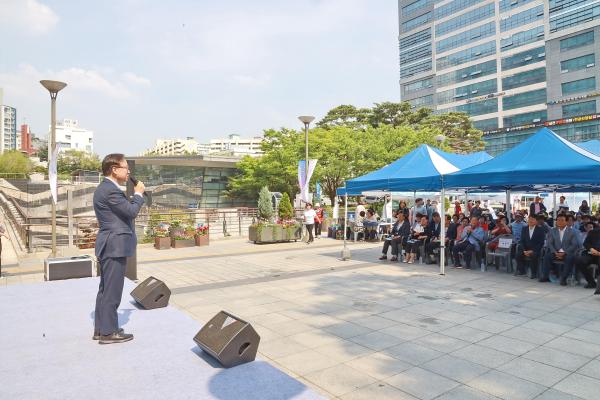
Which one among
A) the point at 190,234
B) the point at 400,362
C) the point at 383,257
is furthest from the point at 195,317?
the point at 190,234

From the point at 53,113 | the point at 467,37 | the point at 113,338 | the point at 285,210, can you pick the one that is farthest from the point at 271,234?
the point at 467,37

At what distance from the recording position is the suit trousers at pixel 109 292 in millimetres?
4297

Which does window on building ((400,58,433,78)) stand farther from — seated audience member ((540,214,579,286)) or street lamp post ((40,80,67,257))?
seated audience member ((540,214,579,286))

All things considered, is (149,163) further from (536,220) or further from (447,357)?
(447,357)

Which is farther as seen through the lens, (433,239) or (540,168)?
(433,239)

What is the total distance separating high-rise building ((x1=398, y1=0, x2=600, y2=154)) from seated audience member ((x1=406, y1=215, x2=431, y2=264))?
1999 inches

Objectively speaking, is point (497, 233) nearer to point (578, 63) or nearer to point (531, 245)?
point (531, 245)

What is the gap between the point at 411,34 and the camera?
77125mm

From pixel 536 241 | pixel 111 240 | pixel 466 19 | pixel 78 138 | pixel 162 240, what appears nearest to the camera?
pixel 111 240

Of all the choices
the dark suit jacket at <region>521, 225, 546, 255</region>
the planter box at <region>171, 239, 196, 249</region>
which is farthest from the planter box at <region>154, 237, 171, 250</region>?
the dark suit jacket at <region>521, 225, 546, 255</region>

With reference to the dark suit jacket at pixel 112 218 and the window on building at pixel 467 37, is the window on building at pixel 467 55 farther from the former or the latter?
the dark suit jacket at pixel 112 218

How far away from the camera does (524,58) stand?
59.1 meters

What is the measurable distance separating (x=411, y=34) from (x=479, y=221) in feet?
248

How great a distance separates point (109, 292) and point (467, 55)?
2892 inches
